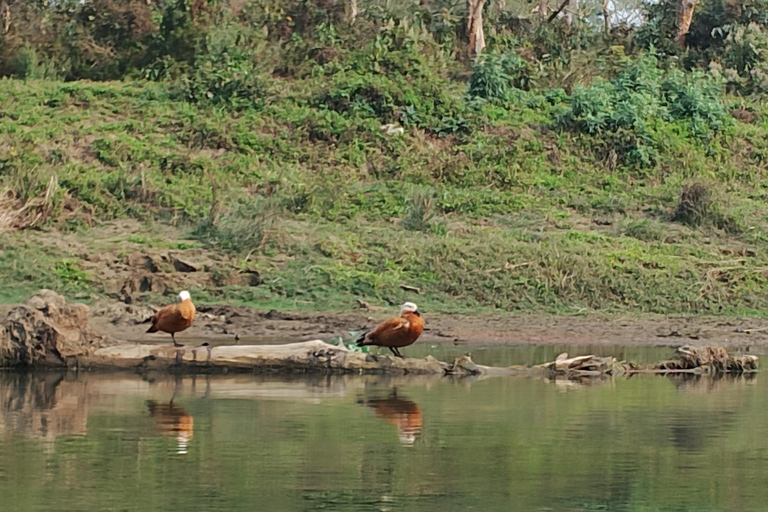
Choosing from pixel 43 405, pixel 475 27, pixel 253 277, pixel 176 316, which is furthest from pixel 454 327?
pixel 475 27

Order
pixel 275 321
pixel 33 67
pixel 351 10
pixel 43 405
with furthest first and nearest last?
pixel 351 10 → pixel 33 67 → pixel 275 321 → pixel 43 405

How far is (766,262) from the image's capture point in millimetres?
21688

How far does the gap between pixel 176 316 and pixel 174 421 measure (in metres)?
3.59

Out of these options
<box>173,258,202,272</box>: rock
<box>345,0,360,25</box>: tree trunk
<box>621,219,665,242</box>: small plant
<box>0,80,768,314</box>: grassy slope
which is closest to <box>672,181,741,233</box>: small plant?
<box>0,80,768,314</box>: grassy slope

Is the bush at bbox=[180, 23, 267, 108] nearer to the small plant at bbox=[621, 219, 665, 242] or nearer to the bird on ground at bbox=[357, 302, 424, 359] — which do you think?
the small plant at bbox=[621, 219, 665, 242]

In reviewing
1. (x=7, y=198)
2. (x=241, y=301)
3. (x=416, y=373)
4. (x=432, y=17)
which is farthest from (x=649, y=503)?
(x=432, y=17)

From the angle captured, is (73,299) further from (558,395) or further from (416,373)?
(558,395)

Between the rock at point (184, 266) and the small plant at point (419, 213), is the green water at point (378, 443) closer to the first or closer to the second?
the rock at point (184, 266)

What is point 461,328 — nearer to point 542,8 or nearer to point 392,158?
point 392,158

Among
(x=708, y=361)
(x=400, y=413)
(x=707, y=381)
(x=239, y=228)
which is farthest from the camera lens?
(x=239, y=228)

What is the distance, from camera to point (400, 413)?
1227cm

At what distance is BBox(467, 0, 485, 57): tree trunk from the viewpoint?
1198 inches

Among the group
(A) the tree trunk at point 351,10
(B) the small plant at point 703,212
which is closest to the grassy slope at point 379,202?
(B) the small plant at point 703,212

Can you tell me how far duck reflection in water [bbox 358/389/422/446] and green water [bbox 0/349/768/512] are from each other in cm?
2
